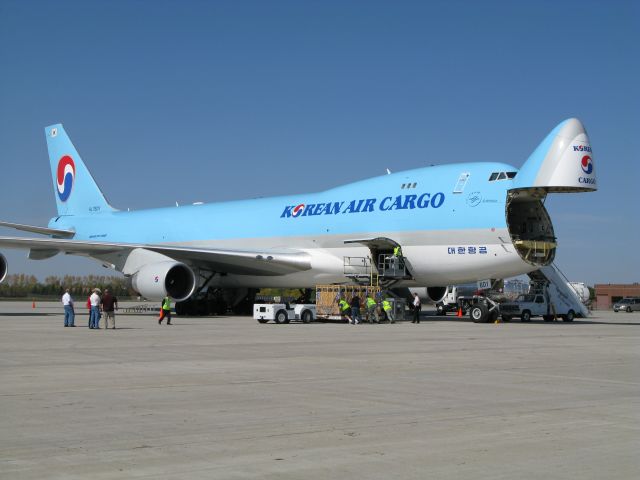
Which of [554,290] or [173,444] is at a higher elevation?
[554,290]

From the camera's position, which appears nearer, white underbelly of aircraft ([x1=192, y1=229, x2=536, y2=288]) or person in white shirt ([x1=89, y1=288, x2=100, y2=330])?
person in white shirt ([x1=89, y1=288, x2=100, y2=330])

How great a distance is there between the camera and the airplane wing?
107 ft

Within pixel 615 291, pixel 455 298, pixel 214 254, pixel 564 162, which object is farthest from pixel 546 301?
pixel 615 291

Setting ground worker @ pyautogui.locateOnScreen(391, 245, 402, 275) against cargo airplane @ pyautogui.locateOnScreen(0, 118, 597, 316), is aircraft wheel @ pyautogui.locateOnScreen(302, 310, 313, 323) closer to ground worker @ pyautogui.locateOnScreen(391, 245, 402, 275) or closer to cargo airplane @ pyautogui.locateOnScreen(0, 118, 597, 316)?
cargo airplane @ pyautogui.locateOnScreen(0, 118, 597, 316)

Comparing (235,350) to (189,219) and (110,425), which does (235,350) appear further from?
(189,219)

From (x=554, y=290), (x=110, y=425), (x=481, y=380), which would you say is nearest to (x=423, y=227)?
(x=554, y=290)

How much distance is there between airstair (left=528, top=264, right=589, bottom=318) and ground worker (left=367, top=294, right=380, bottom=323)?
7728 mm

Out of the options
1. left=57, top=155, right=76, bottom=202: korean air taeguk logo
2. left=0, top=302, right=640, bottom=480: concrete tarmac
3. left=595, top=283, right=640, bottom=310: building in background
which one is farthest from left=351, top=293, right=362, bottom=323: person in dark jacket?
left=595, top=283, right=640, bottom=310: building in background

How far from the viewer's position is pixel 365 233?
101 ft

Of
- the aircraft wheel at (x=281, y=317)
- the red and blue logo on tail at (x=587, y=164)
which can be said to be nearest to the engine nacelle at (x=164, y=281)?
the aircraft wheel at (x=281, y=317)

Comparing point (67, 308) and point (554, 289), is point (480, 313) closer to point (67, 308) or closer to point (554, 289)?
point (554, 289)

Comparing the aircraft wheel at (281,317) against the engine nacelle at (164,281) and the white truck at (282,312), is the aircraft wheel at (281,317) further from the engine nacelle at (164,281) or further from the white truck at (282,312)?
the engine nacelle at (164,281)

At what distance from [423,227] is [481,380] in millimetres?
17421

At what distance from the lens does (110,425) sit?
7.85 metres
